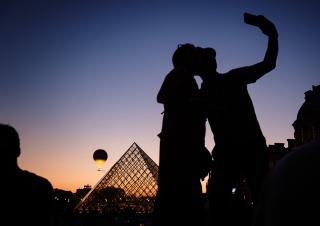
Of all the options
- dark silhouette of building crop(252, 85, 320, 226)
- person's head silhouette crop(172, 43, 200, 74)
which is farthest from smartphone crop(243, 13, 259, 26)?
dark silhouette of building crop(252, 85, 320, 226)

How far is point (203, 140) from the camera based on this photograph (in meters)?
3.84

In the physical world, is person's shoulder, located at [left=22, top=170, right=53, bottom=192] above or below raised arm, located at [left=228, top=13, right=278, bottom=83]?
below

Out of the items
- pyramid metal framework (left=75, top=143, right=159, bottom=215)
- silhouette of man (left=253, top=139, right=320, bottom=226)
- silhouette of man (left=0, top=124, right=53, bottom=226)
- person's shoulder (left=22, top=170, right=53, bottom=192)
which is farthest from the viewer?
pyramid metal framework (left=75, top=143, right=159, bottom=215)

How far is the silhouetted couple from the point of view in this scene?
360 centimetres

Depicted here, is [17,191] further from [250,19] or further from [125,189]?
[125,189]

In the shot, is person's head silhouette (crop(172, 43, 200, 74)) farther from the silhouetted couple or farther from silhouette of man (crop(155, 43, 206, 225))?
silhouette of man (crop(155, 43, 206, 225))

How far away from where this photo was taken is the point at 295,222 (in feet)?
3.13

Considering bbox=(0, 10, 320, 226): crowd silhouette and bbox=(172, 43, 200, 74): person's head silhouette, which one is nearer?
bbox=(0, 10, 320, 226): crowd silhouette

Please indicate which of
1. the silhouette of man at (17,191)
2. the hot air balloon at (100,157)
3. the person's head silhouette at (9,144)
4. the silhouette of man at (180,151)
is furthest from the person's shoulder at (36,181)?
the hot air balloon at (100,157)

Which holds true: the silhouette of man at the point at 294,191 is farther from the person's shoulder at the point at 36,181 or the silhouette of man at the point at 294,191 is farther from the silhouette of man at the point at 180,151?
the silhouette of man at the point at 180,151

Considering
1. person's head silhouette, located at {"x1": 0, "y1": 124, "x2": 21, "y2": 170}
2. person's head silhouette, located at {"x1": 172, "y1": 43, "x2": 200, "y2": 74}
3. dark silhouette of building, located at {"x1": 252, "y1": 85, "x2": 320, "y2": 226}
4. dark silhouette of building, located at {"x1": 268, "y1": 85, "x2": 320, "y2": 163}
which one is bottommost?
dark silhouette of building, located at {"x1": 252, "y1": 85, "x2": 320, "y2": 226}

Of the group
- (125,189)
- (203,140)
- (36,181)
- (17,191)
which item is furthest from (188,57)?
(125,189)

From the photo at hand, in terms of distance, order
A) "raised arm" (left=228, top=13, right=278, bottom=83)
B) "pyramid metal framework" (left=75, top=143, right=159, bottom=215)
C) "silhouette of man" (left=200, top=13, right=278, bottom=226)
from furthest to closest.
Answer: "pyramid metal framework" (left=75, top=143, right=159, bottom=215)
"raised arm" (left=228, top=13, right=278, bottom=83)
"silhouette of man" (left=200, top=13, right=278, bottom=226)

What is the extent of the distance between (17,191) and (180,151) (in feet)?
4.91
